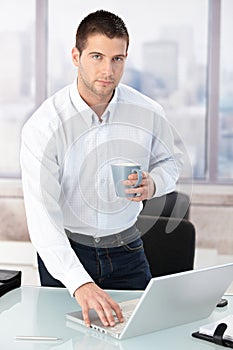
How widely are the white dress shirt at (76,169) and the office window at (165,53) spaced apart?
2.78m

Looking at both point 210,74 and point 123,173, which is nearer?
point 123,173

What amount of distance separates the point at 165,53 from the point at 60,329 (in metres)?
3.44

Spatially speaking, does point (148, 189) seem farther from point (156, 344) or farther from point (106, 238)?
point (156, 344)

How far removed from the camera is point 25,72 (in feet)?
16.4

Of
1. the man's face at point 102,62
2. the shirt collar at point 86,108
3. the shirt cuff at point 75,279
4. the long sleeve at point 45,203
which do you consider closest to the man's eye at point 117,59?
the man's face at point 102,62

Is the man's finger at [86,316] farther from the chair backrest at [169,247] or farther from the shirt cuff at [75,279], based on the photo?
the chair backrest at [169,247]

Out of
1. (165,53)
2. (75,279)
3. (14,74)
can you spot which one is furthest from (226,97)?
(75,279)

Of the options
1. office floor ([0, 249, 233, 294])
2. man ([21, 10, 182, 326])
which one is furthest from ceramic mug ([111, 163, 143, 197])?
office floor ([0, 249, 233, 294])

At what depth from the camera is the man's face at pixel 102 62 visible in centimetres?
198

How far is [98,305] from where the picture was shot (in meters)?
1.74

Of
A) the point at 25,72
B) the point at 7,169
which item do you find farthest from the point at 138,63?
the point at 7,169

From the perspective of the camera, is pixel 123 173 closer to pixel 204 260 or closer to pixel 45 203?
pixel 45 203

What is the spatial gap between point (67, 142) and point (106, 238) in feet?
1.07

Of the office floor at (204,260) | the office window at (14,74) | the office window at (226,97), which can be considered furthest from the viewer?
the office window at (14,74)
